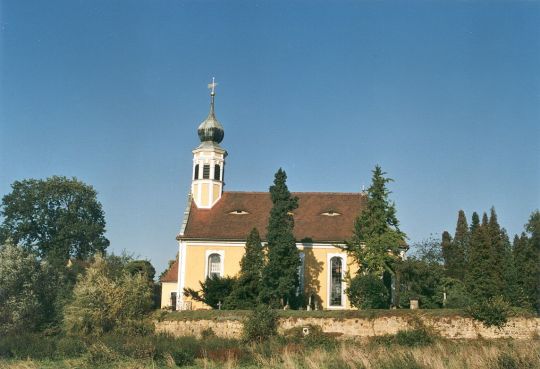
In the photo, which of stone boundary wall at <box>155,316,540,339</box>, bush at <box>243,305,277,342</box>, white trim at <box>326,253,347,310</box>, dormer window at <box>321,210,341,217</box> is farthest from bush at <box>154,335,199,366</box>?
dormer window at <box>321,210,341,217</box>

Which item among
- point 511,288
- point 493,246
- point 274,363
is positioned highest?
point 493,246

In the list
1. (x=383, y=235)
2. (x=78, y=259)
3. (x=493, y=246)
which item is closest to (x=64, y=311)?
(x=383, y=235)

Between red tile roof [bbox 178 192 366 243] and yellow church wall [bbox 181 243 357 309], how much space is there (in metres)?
0.80

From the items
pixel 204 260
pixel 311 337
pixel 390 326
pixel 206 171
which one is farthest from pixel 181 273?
pixel 390 326

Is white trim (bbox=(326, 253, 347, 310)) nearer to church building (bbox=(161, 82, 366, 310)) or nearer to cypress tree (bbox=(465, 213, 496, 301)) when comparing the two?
church building (bbox=(161, 82, 366, 310))

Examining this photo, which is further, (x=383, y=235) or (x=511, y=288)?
(x=511, y=288)

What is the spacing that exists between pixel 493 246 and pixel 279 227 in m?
14.5

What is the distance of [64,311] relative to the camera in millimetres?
37969

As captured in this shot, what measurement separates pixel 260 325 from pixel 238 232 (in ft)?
43.9

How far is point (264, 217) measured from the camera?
4653cm

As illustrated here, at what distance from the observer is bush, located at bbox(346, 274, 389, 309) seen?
3581 cm

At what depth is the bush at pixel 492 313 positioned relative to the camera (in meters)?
31.3

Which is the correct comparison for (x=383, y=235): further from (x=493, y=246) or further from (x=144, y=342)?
(x=144, y=342)

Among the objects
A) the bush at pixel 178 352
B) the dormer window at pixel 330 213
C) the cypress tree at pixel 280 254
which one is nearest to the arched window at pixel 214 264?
the cypress tree at pixel 280 254
